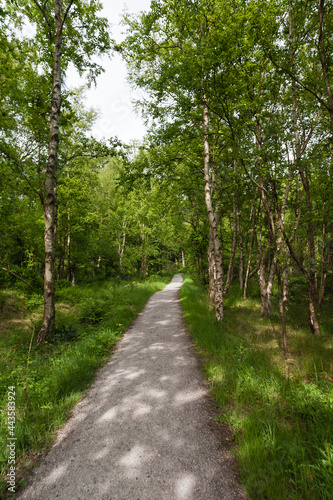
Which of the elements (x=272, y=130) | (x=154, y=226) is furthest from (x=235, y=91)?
(x=154, y=226)

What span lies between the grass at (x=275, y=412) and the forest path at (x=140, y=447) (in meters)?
0.27

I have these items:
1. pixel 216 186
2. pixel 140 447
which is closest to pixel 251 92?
pixel 216 186

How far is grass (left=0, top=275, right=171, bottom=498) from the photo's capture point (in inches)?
101

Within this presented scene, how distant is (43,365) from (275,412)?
4680 millimetres

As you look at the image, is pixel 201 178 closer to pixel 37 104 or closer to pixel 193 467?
pixel 37 104

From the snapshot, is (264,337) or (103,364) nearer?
(103,364)

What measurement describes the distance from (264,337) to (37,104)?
36.2 feet

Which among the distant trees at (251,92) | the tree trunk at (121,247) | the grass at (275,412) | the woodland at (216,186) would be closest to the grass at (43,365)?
the woodland at (216,186)

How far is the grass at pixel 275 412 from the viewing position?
6.01 feet

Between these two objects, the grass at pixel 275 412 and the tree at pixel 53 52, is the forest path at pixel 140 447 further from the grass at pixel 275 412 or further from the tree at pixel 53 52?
the tree at pixel 53 52

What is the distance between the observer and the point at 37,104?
6891 millimetres

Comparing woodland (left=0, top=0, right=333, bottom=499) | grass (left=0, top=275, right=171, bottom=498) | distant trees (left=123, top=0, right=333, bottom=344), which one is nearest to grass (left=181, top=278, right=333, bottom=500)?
woodland (left=0, top=0, right=333, bottom=499)

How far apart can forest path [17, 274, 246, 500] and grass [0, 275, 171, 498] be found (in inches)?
9.3

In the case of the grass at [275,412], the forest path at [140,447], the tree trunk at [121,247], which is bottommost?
the forest path at [140,447]
